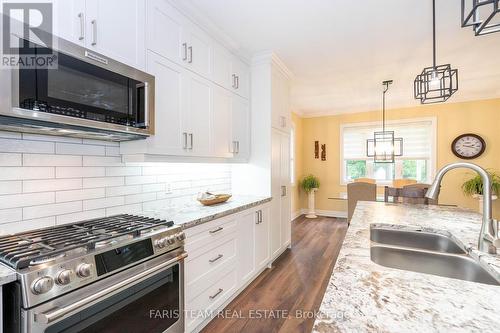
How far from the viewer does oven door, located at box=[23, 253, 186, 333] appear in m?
1.01

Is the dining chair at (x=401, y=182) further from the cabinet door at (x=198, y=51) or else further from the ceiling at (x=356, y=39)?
the cabinet door at (x=198, y=51)

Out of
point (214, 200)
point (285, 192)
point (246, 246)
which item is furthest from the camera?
point (285, 192)

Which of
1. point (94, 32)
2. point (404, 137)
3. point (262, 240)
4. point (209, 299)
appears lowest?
point (209, 299)

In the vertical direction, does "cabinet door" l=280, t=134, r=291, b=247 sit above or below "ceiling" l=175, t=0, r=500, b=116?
below

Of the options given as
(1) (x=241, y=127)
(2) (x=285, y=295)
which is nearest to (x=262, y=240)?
(2) (x=285, y=295)

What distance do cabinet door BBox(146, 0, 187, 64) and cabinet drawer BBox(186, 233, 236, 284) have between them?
1.54 metres

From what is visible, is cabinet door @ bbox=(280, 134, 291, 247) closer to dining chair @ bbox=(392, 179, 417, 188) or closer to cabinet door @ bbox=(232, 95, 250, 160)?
cabinet door @ bbox=(232, 95, 250, 160)

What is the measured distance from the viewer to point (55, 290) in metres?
1.00

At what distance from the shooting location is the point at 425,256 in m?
1.20

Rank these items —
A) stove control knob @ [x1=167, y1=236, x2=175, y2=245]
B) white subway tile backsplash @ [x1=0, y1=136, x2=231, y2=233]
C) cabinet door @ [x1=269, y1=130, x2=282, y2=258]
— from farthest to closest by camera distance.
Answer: cabinet door @ [x1=269, y1=130, x2=282, y2=258] → stove control knob @ [x1=167, y1=236, x2=175, y2=245] → white subway tile backsplash @ [x1=0, y1=136, x2=231, y2=233]

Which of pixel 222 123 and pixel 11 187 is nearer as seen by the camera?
pixel 11 187

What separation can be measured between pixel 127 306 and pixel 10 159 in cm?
104

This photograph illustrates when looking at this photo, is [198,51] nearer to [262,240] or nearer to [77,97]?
[77,97]

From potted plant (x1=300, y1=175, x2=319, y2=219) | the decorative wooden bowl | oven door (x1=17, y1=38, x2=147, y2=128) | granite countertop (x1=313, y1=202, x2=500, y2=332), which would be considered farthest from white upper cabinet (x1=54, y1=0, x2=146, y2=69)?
potted plant (x1=300, y1=175, x2=319, y2=219)
